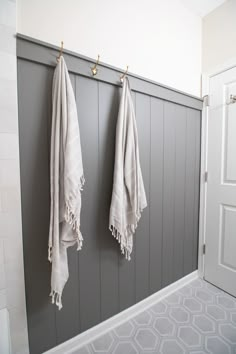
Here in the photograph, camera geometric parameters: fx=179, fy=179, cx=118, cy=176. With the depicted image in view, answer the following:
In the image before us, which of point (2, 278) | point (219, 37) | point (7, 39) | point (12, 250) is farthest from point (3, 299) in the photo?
point (219, 37)

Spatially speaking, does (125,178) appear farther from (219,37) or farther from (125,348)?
(219,37)

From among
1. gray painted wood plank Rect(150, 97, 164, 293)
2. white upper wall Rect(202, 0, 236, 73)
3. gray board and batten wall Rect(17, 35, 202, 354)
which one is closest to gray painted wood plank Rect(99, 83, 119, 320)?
gray board and batten wall Rect(17, 35, 202, 354)

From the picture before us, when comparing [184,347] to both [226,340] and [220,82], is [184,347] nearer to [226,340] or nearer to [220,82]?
[226,340]

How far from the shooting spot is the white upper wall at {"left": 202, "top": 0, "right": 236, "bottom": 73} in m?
1.48

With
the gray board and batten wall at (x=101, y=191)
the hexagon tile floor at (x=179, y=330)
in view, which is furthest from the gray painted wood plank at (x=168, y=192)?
the hexagon tile floor at (x=179, y=330)

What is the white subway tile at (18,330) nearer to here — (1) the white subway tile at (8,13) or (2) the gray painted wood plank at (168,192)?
(2) the gray painted wood plank at (168,192)

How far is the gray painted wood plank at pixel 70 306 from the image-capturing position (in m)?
1.06

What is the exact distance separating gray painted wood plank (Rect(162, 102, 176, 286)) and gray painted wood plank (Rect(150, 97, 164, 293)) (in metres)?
0.05

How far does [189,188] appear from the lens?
1.68m

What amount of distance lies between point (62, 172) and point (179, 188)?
1.08 meters

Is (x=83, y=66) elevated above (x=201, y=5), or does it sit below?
below

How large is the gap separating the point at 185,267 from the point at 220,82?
172cm

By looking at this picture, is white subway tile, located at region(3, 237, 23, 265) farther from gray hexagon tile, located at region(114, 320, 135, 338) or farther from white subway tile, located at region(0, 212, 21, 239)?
gray hexagon tile, located at region(114, 320, 135, 338)

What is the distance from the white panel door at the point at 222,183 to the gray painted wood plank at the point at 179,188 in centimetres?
30
